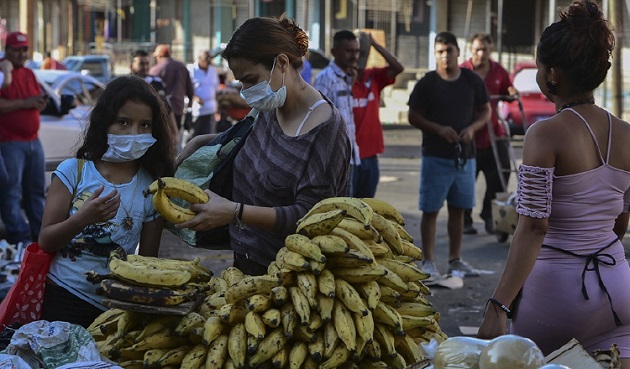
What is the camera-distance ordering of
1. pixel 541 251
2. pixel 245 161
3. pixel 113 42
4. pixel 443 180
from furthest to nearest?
pixel 113 42 < pixel 443 180 < pixel 245 161 < pixel 541 251

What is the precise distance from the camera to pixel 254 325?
11.2ft

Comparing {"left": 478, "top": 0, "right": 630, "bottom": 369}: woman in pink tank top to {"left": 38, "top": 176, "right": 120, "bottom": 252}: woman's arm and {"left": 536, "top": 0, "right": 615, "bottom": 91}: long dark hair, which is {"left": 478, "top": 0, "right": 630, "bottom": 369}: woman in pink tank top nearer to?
{"left": 536, "top": 0, "right": 615, "bottom": 91}: long dark hair

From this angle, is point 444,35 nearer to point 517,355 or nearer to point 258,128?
point 258,128

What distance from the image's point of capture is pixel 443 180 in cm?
923

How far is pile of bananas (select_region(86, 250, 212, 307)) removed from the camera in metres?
3.57

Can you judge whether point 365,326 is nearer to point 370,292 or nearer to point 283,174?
point 370,292

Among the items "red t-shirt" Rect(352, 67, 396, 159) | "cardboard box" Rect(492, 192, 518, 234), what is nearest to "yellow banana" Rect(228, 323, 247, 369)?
"red t-shirt" Rect(352, 67, 396, 159)

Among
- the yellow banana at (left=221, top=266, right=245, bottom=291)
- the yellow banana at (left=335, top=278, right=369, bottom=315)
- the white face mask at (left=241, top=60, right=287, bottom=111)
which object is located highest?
the white face mask at (left=241, top=60, right=287, bottom=111)

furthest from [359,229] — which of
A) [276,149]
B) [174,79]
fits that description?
[174,79]

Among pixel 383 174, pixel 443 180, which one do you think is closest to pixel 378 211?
pixel 443 180

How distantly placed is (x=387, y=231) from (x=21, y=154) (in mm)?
7192

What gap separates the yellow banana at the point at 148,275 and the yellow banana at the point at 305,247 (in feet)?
1.33

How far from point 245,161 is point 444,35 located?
552cm

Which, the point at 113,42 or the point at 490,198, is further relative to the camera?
the point at 113,42
